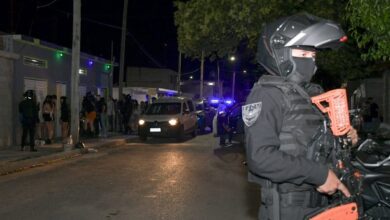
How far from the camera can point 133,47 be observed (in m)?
58.1

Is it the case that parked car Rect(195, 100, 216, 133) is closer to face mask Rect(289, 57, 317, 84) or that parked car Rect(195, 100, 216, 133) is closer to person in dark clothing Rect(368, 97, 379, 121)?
person in dark clothing Rect(368, 97, 379, 121)

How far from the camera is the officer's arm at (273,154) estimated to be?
2.57 meters

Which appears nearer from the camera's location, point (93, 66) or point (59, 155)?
point (59, 155)

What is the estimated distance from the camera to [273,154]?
8.48 feet

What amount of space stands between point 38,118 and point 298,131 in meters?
15.2

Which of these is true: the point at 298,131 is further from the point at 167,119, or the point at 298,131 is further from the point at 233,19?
the point at 167,119

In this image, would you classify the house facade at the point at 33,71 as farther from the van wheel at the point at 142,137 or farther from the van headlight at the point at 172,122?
the van headlight at the point at 172,122

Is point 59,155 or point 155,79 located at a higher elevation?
point 155,79

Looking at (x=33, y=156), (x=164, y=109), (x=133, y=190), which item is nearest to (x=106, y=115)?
(x=164, y=109)

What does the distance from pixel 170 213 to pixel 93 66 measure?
19208 mm

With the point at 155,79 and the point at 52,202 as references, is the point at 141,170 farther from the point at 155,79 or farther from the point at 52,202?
the point at 155,79

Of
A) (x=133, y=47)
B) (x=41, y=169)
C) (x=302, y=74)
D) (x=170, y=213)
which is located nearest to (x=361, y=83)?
(x=41, y=169)

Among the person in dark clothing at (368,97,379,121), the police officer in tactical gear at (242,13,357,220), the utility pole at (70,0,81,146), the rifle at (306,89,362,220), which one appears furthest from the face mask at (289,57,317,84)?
the person in dark clothing at (368,97,379,121)

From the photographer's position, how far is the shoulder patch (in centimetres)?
268
